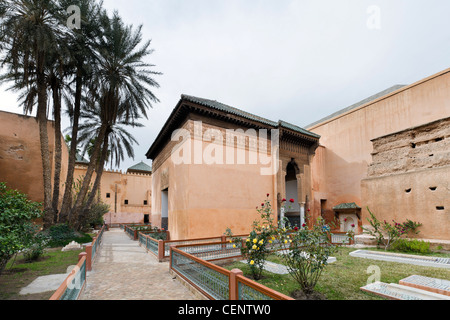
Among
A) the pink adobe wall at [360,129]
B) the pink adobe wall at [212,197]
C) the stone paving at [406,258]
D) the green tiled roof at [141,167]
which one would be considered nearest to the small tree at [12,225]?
the pink adobe wall at [212,197]

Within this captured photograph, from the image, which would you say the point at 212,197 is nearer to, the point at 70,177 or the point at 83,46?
the point at 70,177

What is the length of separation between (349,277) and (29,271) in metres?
8.50

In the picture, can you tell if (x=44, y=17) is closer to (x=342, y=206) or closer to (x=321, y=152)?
(x=321, y=152)

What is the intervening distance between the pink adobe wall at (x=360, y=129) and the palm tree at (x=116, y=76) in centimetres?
1377

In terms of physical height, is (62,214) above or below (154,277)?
above

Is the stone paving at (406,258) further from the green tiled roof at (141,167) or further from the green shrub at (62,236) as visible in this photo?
the green tiled roof at (141,167)

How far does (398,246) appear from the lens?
26.4 feet

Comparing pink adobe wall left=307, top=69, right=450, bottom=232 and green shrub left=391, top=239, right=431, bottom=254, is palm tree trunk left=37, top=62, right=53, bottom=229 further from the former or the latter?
pink adobe wall left=307, top=69, right=450, bottom=232

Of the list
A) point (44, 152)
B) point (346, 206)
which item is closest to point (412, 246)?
point (346, 206)

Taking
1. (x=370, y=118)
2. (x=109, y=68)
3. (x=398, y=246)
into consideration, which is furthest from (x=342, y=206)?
(x=109, y=68)

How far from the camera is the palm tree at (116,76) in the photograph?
13305 millimetres

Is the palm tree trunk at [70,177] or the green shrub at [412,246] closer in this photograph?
the green shrub at [412,246]

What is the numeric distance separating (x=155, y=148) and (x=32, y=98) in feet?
25.3

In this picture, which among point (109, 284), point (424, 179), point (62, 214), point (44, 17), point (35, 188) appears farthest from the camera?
point (35, 188)
